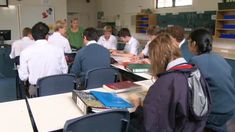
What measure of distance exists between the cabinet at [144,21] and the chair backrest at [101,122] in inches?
223

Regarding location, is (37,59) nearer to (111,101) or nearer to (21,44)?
(111,101)

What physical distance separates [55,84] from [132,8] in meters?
6.21

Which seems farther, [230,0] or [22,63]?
[230,0]

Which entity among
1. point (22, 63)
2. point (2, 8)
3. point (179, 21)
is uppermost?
point (2, 8)

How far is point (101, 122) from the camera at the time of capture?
135 cm

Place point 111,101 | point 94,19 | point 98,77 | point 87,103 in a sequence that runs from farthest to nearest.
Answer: point 94,19 → point 98,77 → point 111,101 → point 87,103

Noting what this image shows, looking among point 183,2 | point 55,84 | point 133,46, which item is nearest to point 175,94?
point 55,84

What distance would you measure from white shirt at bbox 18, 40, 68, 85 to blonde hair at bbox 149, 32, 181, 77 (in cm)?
157

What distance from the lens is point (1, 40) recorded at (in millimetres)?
5988

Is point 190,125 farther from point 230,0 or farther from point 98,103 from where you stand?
point 230,0

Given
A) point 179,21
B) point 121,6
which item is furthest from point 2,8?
point 179,21

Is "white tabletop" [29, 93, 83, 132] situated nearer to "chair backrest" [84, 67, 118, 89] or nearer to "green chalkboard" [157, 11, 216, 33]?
"chair backrest" [84, 67, 118, 89]

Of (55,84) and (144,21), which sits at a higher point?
(144,21)

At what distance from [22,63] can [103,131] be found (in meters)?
1.67
